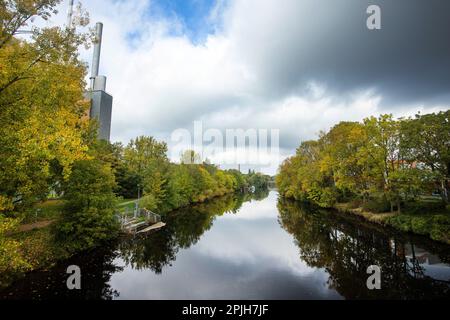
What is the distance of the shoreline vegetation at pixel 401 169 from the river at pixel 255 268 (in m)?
2.32

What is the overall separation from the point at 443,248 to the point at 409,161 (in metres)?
8.39

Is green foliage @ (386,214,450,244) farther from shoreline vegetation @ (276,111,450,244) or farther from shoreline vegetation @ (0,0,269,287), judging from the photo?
shoreline vegetation @ (0,0,269,287)

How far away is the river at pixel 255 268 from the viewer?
10.0 meters

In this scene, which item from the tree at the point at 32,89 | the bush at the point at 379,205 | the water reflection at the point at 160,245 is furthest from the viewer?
the bush at the point at 379,205

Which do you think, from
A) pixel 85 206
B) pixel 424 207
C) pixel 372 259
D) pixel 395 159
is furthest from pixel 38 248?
pixel 424 207

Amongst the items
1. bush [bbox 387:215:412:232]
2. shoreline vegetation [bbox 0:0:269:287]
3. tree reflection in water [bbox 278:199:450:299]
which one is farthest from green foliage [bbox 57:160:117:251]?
bush [bbox 387:215:412:232]

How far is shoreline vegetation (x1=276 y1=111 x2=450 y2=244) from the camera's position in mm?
18359

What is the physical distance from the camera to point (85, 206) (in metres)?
14.9

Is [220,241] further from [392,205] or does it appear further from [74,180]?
[392,205]

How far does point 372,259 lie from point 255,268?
7240 mm

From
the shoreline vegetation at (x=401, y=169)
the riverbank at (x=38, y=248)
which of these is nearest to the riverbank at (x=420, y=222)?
the shoreline vegetation at (x=401, y=169)

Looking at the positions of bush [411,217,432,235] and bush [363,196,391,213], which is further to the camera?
bush [363,196,391,213]

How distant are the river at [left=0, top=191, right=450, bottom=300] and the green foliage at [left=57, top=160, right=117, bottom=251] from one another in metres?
1.23

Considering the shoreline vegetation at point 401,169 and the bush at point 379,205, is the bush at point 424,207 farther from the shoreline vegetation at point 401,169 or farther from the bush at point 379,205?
the bush at point 379,205
